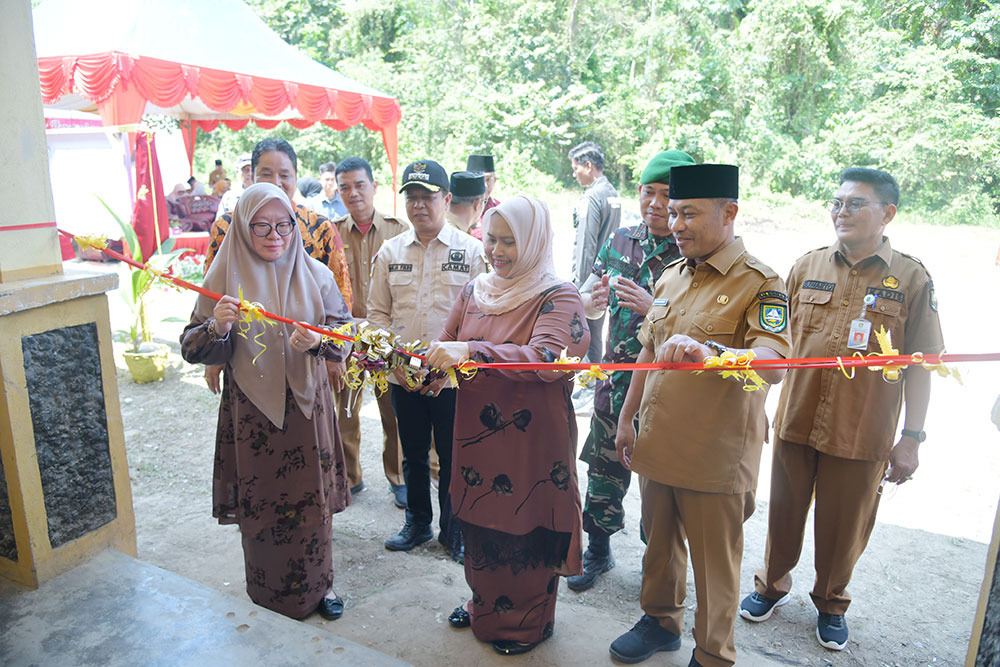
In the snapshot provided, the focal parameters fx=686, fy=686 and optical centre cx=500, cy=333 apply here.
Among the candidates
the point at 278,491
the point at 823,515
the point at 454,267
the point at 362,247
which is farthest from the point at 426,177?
the point at 823,515

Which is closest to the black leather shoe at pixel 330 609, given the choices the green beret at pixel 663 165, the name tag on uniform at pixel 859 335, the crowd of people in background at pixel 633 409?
the crowd of people in background at pixel 633 409

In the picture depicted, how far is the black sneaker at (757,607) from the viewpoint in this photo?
10.4 feet

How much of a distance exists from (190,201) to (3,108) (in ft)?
39.9

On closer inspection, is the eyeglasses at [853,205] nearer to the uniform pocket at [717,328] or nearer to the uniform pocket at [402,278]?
the uniform pocket at [717,328]

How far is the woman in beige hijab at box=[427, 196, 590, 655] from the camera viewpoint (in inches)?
105

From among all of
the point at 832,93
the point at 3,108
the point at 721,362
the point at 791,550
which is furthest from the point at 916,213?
the point at 3,108

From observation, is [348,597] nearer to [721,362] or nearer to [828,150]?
[721,362]

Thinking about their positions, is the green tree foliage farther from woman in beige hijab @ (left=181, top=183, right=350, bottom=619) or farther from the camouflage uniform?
woman in beige hijab @ (left=181, top=183, right=350, bottom=619)

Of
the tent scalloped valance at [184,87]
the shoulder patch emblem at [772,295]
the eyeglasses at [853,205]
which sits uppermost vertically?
the tent scalloped valance at [184,87]

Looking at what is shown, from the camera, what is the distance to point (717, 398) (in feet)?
7.90

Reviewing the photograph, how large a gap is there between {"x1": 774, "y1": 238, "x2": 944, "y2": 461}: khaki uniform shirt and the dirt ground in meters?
0.91

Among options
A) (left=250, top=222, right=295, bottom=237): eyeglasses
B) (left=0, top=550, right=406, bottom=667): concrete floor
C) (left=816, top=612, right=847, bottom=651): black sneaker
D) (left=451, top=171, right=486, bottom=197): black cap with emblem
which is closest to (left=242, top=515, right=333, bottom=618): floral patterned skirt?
(left=0, top=550, right=406, bottom=667): concrete floor

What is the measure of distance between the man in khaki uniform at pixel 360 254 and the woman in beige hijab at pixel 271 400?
1.42 meters

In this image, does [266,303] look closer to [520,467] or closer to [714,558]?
[520,467]
